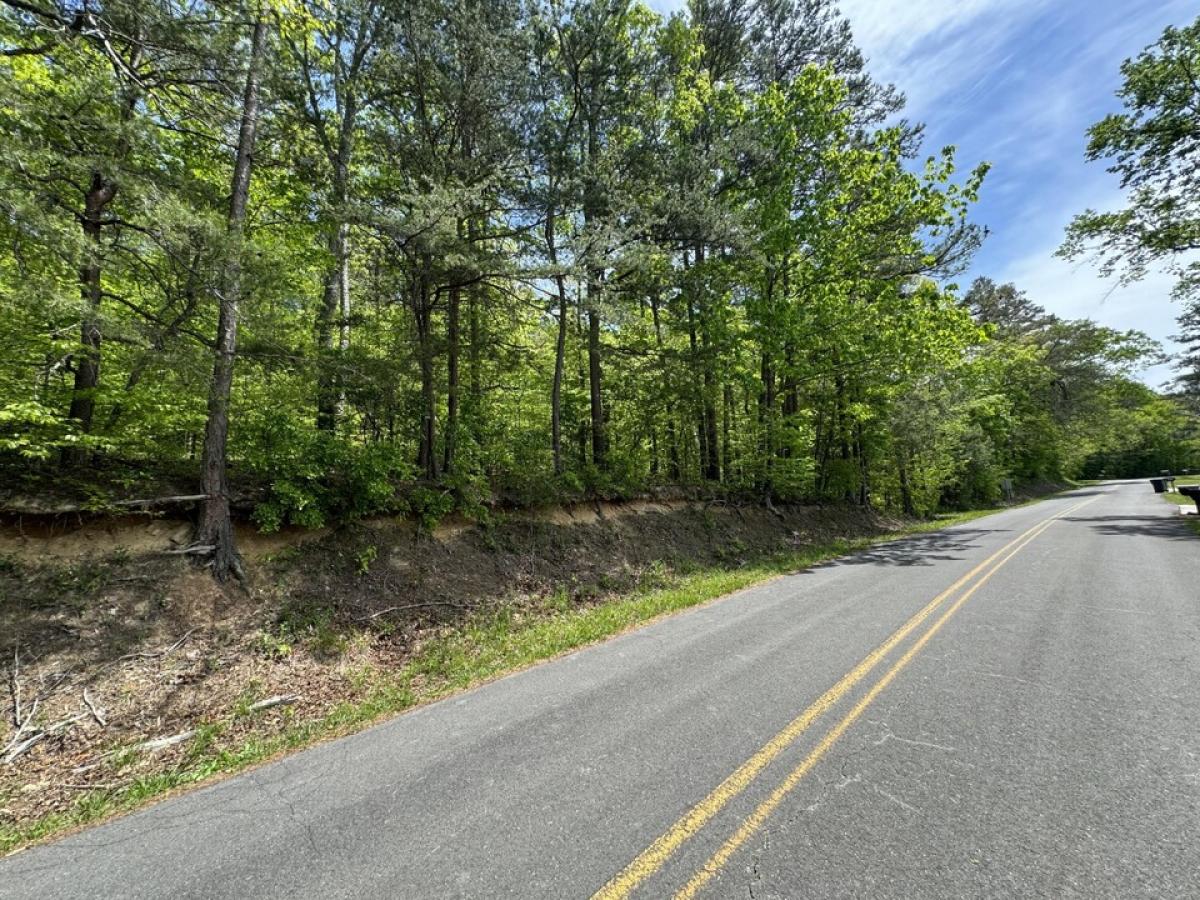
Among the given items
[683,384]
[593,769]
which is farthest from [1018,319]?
[593,769]

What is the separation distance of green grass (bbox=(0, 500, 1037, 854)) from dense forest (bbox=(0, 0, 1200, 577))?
97.4 inches

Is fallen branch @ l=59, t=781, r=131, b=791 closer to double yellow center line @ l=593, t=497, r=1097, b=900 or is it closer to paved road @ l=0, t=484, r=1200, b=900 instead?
paved road @ l=0, t=484, r=1200, b=900

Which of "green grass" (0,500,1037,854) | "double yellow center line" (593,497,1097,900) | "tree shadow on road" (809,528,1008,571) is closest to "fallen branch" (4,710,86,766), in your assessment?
"green grass" (0,500,1037,854)

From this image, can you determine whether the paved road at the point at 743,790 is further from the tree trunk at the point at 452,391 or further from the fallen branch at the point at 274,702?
the tree trunk at the point at 452,391

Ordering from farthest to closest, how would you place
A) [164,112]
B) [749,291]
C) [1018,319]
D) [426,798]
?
Answer: [1018,319] < [749,291] < [164,112] < [426,798]

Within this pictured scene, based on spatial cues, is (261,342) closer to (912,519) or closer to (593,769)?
(593,769)

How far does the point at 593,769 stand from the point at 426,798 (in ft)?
3.56

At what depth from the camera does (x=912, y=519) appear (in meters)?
24.3

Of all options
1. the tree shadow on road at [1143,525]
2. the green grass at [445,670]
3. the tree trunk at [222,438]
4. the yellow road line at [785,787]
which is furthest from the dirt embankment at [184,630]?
the tree shadow on road at [1143,525]

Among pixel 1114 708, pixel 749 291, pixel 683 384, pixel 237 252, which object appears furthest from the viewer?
pixel 749 291

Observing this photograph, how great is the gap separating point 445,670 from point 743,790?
391 cm

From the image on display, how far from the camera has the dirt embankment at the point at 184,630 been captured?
4.07 metres

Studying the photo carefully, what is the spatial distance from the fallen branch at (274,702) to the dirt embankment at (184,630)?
2 cm

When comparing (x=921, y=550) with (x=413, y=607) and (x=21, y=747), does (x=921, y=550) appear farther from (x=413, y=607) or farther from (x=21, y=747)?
(x=21, y=747)
